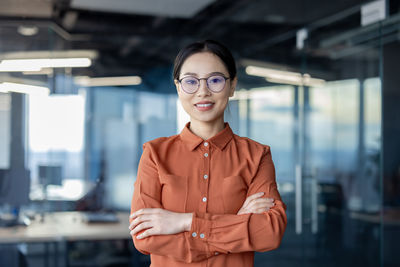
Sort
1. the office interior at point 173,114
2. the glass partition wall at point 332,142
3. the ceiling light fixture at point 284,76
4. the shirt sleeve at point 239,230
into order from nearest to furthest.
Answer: the shirt sleeve at point 239,230, the glass partition wall at point 332,142, the office interior at point 173,114, the ceiling light fixture at point 284,76

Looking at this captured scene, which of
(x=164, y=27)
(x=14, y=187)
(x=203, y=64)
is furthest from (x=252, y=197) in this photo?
(x=164, y=27)

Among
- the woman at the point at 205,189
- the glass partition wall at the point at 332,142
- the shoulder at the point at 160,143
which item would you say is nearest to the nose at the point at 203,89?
the woman at the point at 205,189

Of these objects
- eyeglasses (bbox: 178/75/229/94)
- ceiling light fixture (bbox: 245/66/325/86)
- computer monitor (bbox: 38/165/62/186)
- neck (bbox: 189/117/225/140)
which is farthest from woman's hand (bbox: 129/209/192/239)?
ceiling light fixture (bbox: 245/66/325/86)

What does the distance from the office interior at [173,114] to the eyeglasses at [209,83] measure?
2323 mm

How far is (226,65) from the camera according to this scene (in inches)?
57.1

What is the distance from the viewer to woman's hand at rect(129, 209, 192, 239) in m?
1.37

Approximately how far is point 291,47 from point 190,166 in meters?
3.41

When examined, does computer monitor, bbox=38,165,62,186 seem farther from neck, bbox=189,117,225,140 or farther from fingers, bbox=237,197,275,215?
fingers, bbox=237,197,275,215

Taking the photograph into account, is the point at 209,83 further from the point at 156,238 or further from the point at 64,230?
the point at 64,230

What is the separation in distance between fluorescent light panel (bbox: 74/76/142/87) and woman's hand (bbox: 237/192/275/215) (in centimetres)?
339

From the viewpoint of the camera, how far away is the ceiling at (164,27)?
4.38 m

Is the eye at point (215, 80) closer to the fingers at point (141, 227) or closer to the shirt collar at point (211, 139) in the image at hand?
the shirt collar at point (211, 139)

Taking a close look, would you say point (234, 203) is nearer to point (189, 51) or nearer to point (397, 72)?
point (189, 51)

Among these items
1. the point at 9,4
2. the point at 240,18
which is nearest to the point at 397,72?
the point at 240,18
